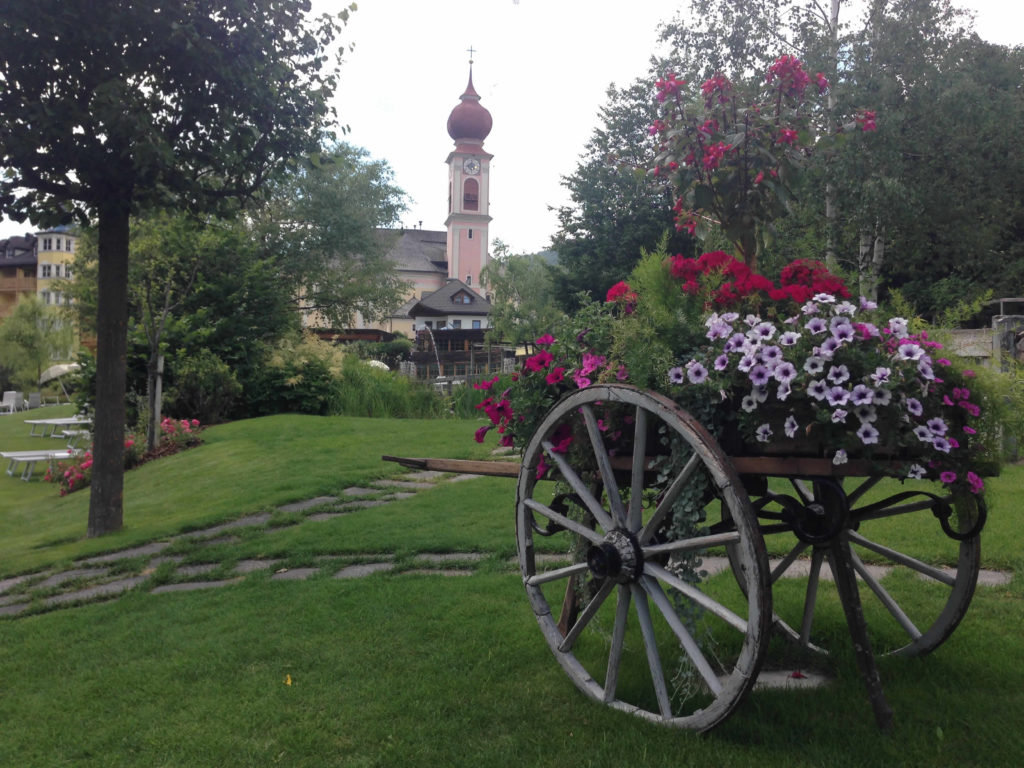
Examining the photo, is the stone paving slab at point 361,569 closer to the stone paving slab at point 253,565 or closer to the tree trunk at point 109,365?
the stone paving slab at point 253,565

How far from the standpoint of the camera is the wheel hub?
265 centimetres

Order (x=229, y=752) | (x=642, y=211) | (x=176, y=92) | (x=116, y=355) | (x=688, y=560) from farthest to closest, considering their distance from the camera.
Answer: (x=642, y=211), (x=116, y=355), (x=176, y=92), (x=229, y=752), (x=688, y=560)

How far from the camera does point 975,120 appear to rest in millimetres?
18781

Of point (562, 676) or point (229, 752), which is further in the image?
Answer: point (562, 676)

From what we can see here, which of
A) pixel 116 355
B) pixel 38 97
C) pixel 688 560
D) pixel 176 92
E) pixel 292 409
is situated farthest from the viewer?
pixel 292 409

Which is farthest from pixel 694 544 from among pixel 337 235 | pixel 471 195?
pixel 471 195

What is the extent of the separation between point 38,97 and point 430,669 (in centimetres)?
590

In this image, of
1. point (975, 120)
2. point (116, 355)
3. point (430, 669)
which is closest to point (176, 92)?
point (116, 355)

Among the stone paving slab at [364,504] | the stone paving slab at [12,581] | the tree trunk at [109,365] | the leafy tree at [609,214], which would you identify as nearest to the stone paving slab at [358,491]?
the stone paving slab at [364,504]

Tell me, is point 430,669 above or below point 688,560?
below

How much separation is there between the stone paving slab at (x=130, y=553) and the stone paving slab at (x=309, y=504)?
→ 1.33 m

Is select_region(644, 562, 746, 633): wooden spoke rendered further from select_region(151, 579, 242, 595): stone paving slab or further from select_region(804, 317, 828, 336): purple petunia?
select_region(151, 579, 242, 595): stone paving slab

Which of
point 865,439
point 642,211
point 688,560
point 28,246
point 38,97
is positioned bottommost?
point 688,560

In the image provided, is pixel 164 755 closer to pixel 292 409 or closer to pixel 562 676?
pixel 562 676
